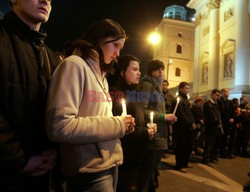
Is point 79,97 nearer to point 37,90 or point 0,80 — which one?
point 37,90

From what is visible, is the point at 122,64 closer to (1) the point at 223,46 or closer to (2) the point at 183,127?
(2) the point at 183,127

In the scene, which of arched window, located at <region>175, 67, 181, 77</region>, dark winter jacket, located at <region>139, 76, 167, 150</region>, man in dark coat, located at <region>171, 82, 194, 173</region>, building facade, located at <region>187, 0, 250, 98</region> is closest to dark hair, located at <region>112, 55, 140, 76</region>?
dark winter jacket, located at <region>139, 76, 167, 150</region>

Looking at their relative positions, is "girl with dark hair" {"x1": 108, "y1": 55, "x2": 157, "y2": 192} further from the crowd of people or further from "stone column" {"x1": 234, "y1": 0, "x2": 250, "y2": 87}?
"stone column" {"x1": 234, "y1": 0, "x2": 250, "y2": 87}

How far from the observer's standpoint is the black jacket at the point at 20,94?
4.06 feet

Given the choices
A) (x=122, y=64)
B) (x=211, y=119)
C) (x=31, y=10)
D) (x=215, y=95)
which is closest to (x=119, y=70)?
(x=122, y=64)

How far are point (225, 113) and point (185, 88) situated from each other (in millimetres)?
2698

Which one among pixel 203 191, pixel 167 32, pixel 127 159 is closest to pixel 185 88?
pixel 203 191

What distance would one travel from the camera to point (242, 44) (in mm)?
18609

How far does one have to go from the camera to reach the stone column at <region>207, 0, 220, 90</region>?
75.3 ft

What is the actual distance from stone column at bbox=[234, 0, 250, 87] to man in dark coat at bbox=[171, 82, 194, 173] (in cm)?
1453

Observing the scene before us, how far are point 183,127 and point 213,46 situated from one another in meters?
20.0

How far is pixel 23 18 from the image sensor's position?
4.87ft

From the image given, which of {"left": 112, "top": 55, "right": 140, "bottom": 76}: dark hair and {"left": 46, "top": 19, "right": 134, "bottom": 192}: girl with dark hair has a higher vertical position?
{"left": 112, "top": 55, "right": 140, "bottom": 76}: dark hair

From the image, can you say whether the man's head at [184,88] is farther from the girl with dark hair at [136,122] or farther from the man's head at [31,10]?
the man's head at [31,10]
